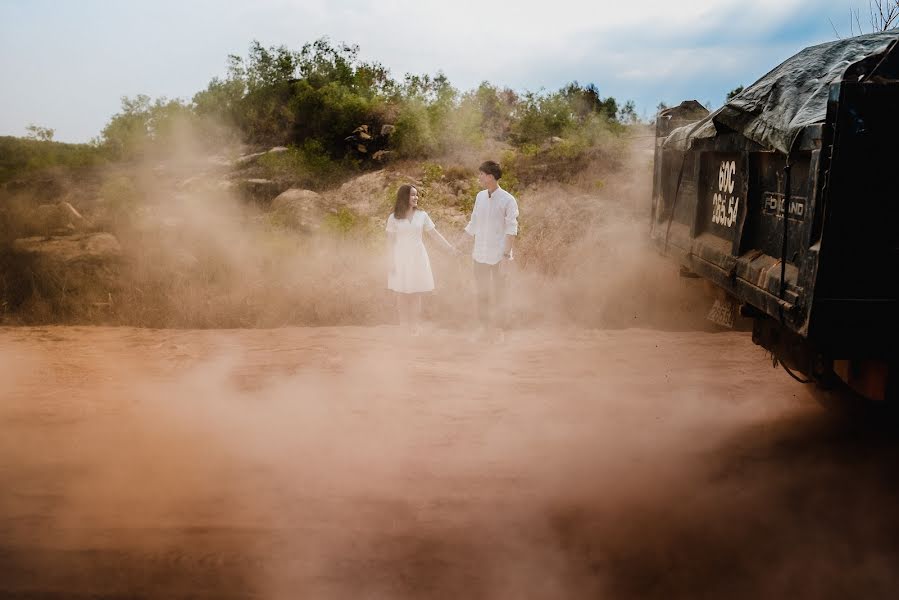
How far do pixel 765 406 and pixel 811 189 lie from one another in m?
2.62

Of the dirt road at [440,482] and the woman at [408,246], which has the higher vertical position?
the woman at [408,246]

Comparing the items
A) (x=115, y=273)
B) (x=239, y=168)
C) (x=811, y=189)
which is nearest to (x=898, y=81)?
(x=811, y=189)

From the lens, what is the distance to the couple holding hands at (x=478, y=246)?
6.83 m

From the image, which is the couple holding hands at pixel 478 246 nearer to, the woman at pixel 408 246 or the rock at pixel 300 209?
the woman at pixel 408 246

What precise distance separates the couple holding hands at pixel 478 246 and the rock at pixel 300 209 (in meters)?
4.44

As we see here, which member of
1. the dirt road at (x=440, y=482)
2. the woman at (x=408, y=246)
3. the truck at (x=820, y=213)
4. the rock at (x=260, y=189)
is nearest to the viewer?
the truck at (x=820, y=213)

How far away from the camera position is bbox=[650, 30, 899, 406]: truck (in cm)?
277

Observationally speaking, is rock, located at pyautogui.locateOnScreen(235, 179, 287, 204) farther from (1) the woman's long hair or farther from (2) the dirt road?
(2) the dirt road

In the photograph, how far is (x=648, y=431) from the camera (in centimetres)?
457

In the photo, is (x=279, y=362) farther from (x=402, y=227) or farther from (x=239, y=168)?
(x=239, y=168)

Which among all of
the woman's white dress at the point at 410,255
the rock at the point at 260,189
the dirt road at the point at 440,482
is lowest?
the dirt road at the point at 440,482

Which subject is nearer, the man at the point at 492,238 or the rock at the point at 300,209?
the man at the point at 492,238

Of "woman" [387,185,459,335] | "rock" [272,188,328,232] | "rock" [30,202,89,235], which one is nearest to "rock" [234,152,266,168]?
"rock" [272,188,328,232]

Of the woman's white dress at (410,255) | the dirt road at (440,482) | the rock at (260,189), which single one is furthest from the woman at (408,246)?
the rock at (260,189)
